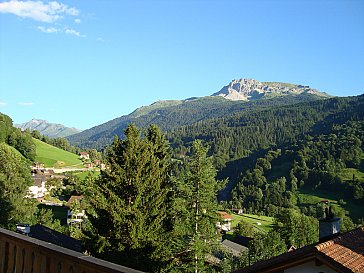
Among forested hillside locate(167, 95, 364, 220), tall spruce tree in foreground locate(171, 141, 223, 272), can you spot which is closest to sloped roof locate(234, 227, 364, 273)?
Answer: tall spruce tree in foreground locate(171, 141, 223, 272)

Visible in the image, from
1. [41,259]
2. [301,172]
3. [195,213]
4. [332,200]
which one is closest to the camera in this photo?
[41,259]

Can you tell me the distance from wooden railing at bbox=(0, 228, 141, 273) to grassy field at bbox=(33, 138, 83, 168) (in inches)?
3909

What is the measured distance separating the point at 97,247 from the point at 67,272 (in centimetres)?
1440

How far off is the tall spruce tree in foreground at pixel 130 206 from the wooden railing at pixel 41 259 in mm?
12433

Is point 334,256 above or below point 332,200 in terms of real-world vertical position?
above

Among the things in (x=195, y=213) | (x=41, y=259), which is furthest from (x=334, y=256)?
(x=195, y=213)

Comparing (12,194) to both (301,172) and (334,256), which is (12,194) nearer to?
(334,256)

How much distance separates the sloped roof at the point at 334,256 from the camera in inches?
389

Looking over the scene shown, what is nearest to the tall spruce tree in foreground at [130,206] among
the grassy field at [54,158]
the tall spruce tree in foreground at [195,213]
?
the tall spruce tree in foreground at [195,213]

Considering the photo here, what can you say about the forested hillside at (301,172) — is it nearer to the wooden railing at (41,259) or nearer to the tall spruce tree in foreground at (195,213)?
the tall spruce tree in foreground at (195,213)

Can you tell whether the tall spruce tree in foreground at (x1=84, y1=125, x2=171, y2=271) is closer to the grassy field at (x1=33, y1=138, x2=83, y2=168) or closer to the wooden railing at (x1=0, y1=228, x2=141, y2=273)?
the wooden railing at (x1=0, y1=228, x2=141, y2=273)

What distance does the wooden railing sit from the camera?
352cm

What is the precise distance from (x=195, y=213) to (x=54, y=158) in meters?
89.2

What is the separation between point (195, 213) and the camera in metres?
21.3
